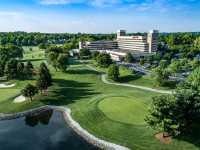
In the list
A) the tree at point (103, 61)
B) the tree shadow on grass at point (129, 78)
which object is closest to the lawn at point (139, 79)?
the tree shadow on grass at point (129, 78)

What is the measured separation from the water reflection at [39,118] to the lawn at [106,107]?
10.9 feet

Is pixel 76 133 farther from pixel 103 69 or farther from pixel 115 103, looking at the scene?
pixel 103 69

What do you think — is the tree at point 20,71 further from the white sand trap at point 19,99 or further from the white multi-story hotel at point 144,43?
the white multi-story hotel at point 144,43

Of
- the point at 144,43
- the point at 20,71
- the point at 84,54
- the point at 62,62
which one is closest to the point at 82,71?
the point at 62,62

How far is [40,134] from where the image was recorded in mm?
50062

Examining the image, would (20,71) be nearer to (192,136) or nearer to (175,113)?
(175,113)

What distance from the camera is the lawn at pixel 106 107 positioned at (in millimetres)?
43969

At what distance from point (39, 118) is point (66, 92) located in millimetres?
17928

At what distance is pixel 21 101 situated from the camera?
65625 millimetres

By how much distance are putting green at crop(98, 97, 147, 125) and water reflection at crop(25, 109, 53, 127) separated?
13.1 m

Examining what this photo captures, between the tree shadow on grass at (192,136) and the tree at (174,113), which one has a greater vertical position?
the tree at (174,113)

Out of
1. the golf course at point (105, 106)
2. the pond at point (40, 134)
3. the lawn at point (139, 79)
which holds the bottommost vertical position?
the pond at point (40, 134)

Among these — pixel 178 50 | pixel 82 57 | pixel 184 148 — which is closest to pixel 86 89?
pixel 184 148

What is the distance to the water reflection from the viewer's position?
5634cm
